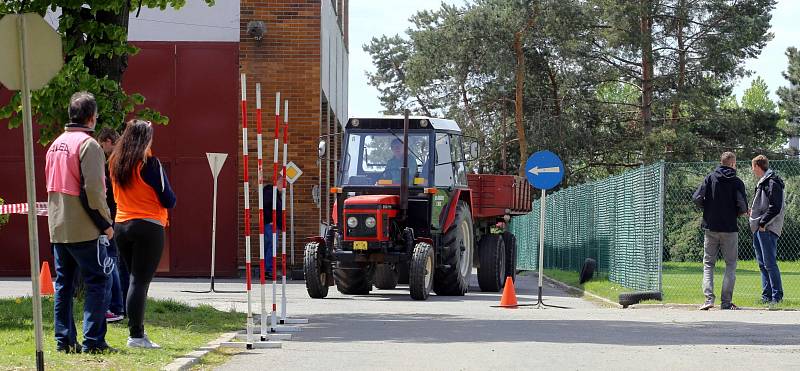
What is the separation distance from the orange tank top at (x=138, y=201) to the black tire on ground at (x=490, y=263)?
12.1 meters

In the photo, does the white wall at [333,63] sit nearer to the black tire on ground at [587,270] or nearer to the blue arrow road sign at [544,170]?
the black tire on ground at [587,270]

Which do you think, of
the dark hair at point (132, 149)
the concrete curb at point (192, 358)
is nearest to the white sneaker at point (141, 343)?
the concrete curb at point (192, 358)

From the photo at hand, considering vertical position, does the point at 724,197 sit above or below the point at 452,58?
below

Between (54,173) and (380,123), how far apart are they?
11.1 metres

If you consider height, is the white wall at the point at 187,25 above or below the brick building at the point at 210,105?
above

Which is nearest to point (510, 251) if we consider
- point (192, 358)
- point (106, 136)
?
point (106, 136)

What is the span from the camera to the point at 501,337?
12.4 metres

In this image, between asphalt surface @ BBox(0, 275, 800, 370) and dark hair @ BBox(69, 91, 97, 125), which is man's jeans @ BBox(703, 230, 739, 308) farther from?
dark hair @ BBox(69, 91, 97, 125)

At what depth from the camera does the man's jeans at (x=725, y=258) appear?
16.5 m

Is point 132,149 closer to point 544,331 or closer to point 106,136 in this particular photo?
point 106,136

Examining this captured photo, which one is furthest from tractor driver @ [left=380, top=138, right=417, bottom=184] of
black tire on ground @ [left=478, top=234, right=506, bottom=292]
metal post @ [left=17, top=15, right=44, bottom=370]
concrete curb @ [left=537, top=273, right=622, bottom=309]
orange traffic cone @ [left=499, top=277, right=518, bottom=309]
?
metal post @ [left=17, top=15, right=44, bottom=370]

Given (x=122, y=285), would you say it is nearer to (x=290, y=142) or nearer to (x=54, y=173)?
(x=54, y=173)

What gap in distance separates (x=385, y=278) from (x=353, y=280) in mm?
1884

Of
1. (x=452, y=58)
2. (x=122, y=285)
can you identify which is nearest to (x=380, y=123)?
(x=122, y=285)
